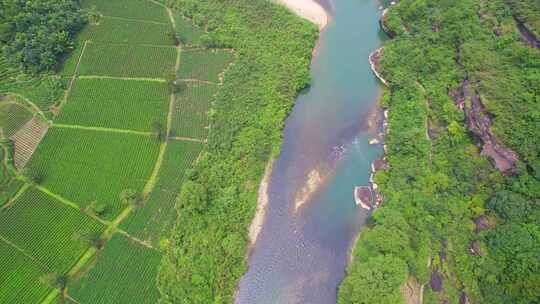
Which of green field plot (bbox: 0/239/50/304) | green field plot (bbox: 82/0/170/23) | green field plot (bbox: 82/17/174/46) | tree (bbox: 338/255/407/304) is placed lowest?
green field plot (bbox: 0/239/50/304)

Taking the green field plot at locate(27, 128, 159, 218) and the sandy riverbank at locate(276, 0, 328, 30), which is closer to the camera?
the green field plot at locate(27, 128, 159, 218)

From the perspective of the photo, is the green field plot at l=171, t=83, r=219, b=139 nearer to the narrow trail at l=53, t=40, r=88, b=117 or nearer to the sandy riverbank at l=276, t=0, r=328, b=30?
the narrow trail at l=53, t=40, r=88, b=117

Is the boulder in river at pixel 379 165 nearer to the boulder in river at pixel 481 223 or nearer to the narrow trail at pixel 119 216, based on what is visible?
the boulder in river at pixel 481 223

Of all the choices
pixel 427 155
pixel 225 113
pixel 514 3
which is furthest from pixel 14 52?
pixel 514 3

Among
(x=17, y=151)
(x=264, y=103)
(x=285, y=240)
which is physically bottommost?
(x=285, y=240)

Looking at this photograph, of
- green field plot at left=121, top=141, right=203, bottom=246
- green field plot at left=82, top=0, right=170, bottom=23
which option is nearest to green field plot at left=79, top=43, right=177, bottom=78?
green field plot at left=82, top=0, right=170, bottom=23

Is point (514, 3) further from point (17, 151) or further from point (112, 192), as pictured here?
point (17, 151)

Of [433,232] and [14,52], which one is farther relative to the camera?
[14,52]
